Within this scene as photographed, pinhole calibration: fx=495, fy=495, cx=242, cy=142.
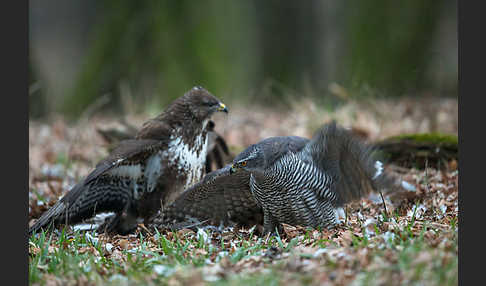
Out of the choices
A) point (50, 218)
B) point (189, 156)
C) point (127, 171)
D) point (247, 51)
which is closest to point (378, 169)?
point (189, 156)

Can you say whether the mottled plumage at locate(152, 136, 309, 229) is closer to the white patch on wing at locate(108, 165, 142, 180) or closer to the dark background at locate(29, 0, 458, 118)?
the white patch on wing at locate(108, 165, 142, 180)

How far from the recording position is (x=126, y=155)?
491 centimetres

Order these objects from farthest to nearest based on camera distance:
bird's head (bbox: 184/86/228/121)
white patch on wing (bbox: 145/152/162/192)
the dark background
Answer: the dark background
bird's head (bbox: 184/86/228/121)
white patch on wing (bbox: 145/152/162/192)

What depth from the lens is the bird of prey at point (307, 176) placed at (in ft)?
14.5

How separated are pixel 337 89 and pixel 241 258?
4.91 meters

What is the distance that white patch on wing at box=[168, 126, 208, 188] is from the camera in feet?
17.4

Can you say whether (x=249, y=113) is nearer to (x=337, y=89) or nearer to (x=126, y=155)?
(x=337, y=89)

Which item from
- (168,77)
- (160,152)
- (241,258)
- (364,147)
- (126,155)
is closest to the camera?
(241,258)

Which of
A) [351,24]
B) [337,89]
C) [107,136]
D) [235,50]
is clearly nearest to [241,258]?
Result: [107,136]

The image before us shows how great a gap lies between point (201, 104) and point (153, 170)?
0.93 m

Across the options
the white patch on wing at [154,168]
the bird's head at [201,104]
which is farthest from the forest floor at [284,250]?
the bird's head at [201,104]

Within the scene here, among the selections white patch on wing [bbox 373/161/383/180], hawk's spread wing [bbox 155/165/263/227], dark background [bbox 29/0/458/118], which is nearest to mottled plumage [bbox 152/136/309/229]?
hawk's spread wing [bbox 155/165/263/227]

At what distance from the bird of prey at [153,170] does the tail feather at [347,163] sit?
147cm

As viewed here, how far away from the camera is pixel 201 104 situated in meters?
5.58
